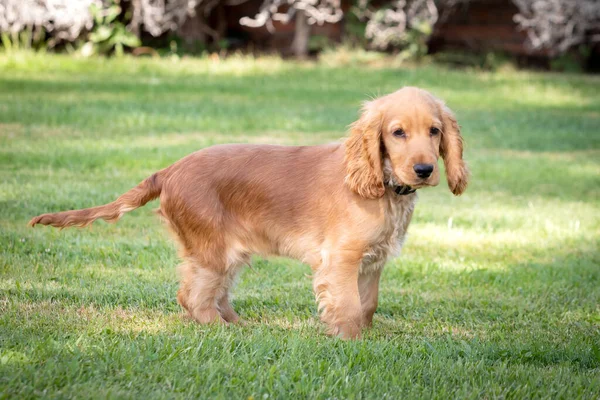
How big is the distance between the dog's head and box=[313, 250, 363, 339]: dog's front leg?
1.24 ft

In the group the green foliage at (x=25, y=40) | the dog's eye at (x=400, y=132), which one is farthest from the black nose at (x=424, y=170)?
the green foliage at (x=25, y=40)

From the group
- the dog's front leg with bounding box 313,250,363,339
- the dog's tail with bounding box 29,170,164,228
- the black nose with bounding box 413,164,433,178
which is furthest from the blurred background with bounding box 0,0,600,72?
the black nose with bounding box 413,164,433,178

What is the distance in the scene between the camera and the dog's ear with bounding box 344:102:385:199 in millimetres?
4453

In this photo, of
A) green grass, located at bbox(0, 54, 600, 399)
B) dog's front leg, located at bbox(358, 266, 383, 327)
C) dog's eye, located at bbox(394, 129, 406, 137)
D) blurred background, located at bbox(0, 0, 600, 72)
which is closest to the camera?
green grass, located at bbox(0, 54, 600, 399)

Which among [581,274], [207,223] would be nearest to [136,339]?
[207,223]

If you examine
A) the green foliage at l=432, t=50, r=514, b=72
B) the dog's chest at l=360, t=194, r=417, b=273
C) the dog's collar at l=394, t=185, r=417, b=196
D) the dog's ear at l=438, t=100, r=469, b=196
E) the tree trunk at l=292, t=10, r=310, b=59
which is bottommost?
the green foliage at l=432, t=50, r=514, b=72

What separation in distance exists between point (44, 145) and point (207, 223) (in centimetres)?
533

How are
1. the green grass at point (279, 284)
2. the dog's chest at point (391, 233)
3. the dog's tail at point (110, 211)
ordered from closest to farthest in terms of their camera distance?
the green grass at point (279, 284) < the dog's chest at point (391, 233) < the dog's tail at point (110, 211)

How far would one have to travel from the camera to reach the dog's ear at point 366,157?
4453 millimetres

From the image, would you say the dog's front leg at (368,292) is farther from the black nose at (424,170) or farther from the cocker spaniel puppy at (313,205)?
the black nose at (424,170)

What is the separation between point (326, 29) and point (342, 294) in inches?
643

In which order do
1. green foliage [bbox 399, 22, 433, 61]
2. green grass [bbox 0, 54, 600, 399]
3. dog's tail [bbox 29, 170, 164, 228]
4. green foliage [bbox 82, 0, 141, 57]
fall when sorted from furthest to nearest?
1. green foliage [bbox 399, 22, 433, 61]
2. green foliage [bbox 82, 0, 141, 57]
3. dog's tail [bbox 29, 170, 164, 228]
4. green grass [bbox 0, 54, 600, 399]

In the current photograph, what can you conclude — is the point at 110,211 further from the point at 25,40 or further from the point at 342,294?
the point at 25,40

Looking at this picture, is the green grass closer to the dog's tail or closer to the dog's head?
the dog's tail
